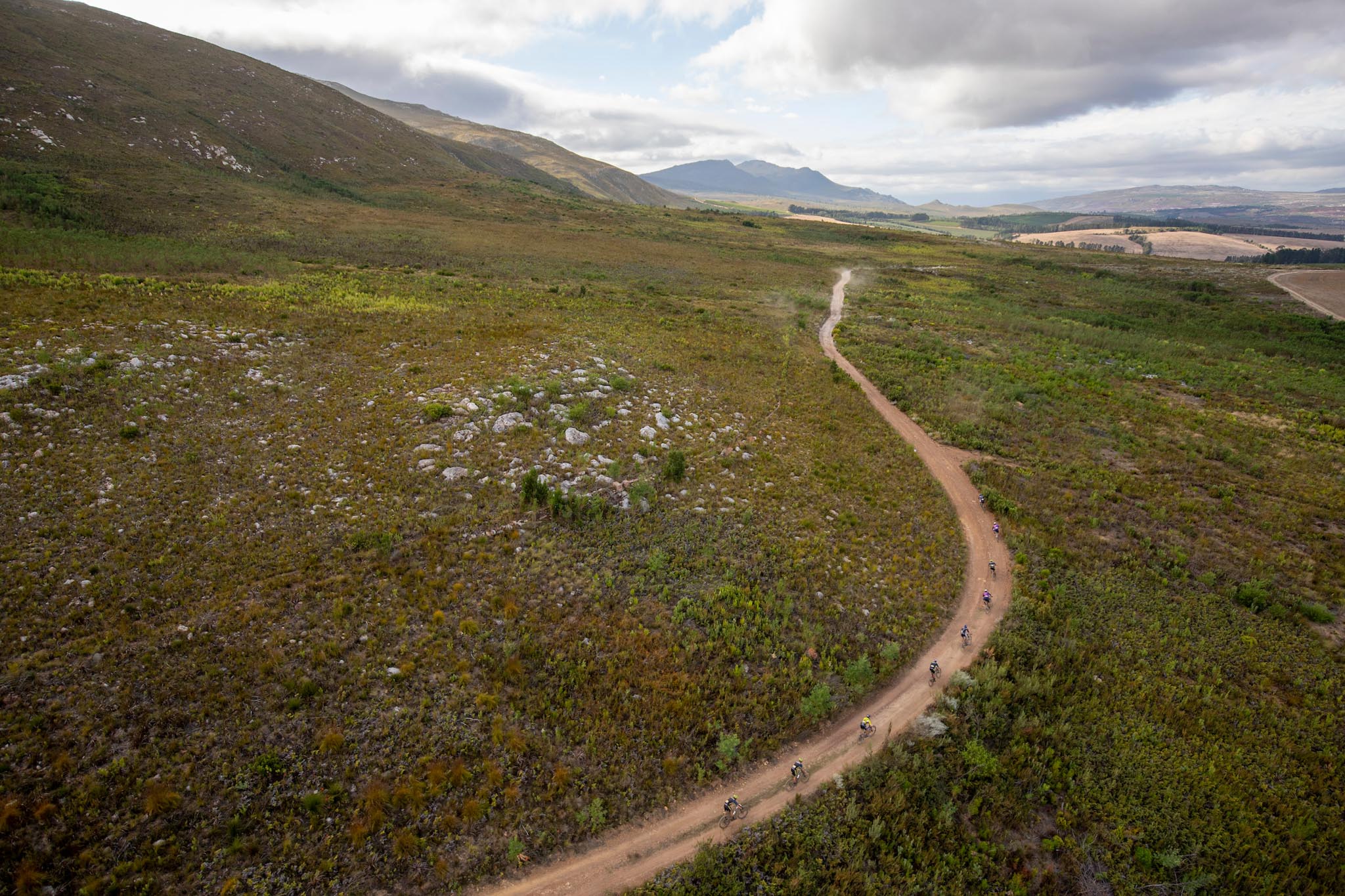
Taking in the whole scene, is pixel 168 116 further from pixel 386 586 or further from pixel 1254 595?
pixel 1254 595

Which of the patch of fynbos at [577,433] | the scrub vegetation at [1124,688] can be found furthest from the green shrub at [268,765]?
the patch of fynbos at [577,433]

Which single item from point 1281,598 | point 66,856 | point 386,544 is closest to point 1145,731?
point 1281,598

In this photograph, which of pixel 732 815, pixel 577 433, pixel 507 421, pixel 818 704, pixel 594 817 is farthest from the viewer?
pixel 507 421

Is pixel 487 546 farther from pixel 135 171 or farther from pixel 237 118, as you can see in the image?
pixel 237 118

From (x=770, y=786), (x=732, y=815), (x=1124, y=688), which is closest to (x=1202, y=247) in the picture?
(x=1124, y=688)

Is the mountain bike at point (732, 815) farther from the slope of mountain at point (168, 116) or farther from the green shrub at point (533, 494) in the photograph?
the slope of mountain at point (168, 116)

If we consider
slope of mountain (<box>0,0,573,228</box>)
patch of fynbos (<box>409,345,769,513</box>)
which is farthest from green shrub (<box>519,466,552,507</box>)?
slope of mountain (<box>0,0,573,228</box>)
